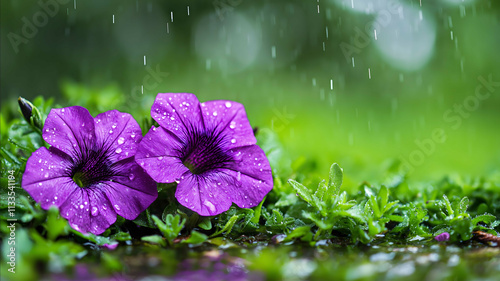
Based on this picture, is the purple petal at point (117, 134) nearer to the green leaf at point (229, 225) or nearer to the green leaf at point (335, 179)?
the green leaf at point (229, 225)

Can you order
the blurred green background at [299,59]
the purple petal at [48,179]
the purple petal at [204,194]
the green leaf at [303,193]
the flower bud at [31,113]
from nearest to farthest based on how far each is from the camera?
the purple petal at [48,179]
the purple petal at [204,194]
the green leaf at [303,193]
the flower bud at [31,113]
the blurred green background at [299,59]

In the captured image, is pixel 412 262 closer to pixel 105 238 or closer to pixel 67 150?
pixel 105 238

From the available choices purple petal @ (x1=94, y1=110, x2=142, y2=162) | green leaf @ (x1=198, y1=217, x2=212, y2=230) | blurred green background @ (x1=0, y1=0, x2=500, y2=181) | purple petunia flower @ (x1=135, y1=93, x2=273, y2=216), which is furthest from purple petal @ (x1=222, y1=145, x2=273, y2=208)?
blurred green background @ (x1=0, y1=0, x2=500, y2=181)

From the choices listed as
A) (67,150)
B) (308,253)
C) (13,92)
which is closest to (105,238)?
(67,150)

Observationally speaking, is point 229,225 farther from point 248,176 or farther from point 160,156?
point 160,156

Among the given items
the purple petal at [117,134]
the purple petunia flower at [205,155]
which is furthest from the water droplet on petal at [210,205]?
the purple petal at [117,134]

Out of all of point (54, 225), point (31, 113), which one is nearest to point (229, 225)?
point (54, 225)
